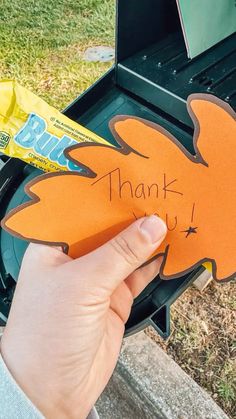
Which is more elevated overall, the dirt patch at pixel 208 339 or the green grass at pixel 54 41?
the green grass at pixel 54 41

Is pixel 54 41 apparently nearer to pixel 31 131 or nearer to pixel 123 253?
pixel 31 131

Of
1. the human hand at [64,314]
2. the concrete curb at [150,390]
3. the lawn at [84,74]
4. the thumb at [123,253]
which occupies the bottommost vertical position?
the concrete curb at [150,390]

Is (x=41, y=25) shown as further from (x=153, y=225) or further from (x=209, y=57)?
(x=153, y=225)

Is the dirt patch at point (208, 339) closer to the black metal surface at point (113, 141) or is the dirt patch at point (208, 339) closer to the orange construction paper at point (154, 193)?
the black metal surface at point (113, 141)

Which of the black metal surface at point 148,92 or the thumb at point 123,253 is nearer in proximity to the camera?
the thumb at point 123,253

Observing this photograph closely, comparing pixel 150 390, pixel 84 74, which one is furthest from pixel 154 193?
pixel 84 74

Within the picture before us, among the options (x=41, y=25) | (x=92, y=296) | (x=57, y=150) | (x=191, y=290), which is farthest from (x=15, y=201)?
(x=41, y=25)

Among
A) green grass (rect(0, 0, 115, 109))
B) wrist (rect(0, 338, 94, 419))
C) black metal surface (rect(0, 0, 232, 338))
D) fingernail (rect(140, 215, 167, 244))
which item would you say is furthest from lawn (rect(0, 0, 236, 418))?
fingernail (rect(140, 215, 167, 244))

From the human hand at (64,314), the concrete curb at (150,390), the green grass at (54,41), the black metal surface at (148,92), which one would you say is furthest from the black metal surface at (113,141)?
the green grass at (54,41)
